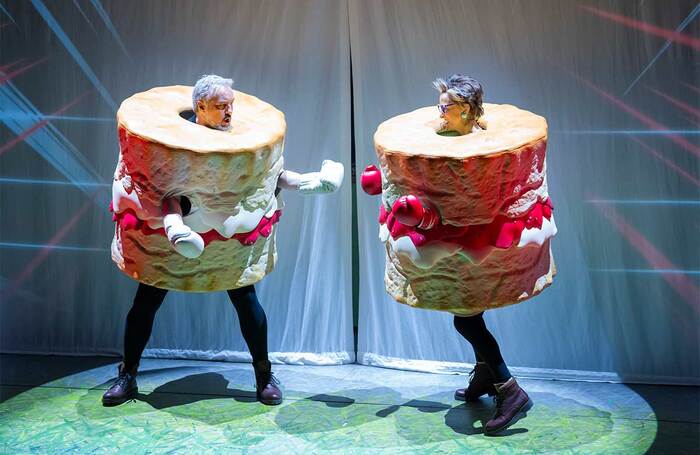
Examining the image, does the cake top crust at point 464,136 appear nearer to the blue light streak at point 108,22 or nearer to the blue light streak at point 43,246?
the blue light streak at point 108,22

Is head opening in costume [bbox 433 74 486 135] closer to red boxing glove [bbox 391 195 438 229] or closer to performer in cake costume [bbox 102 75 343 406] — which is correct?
red boxing glove [bbox 391 195 438 229]

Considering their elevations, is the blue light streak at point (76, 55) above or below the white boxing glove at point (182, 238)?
above

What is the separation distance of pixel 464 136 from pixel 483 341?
2.53ft

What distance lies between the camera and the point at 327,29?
4129mm

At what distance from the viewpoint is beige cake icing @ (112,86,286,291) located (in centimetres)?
322

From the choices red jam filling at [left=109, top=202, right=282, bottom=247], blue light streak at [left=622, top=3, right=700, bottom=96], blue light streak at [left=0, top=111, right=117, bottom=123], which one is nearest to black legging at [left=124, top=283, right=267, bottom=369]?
red jam filling at [left=109, top=202, right=282, bottom=247]

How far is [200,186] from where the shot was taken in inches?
128

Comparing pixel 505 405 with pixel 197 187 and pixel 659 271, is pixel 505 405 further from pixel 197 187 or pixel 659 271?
pixel 197 187

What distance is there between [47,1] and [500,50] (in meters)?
2.14

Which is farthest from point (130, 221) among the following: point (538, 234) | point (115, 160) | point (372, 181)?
point (538, 234)

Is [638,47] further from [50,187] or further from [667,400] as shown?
[50,187]

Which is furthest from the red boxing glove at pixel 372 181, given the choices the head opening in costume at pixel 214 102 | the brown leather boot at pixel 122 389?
the brown leather boot at pixel 122 389

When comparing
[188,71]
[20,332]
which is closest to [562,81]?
[188,71]

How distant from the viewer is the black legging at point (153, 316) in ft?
12.1
